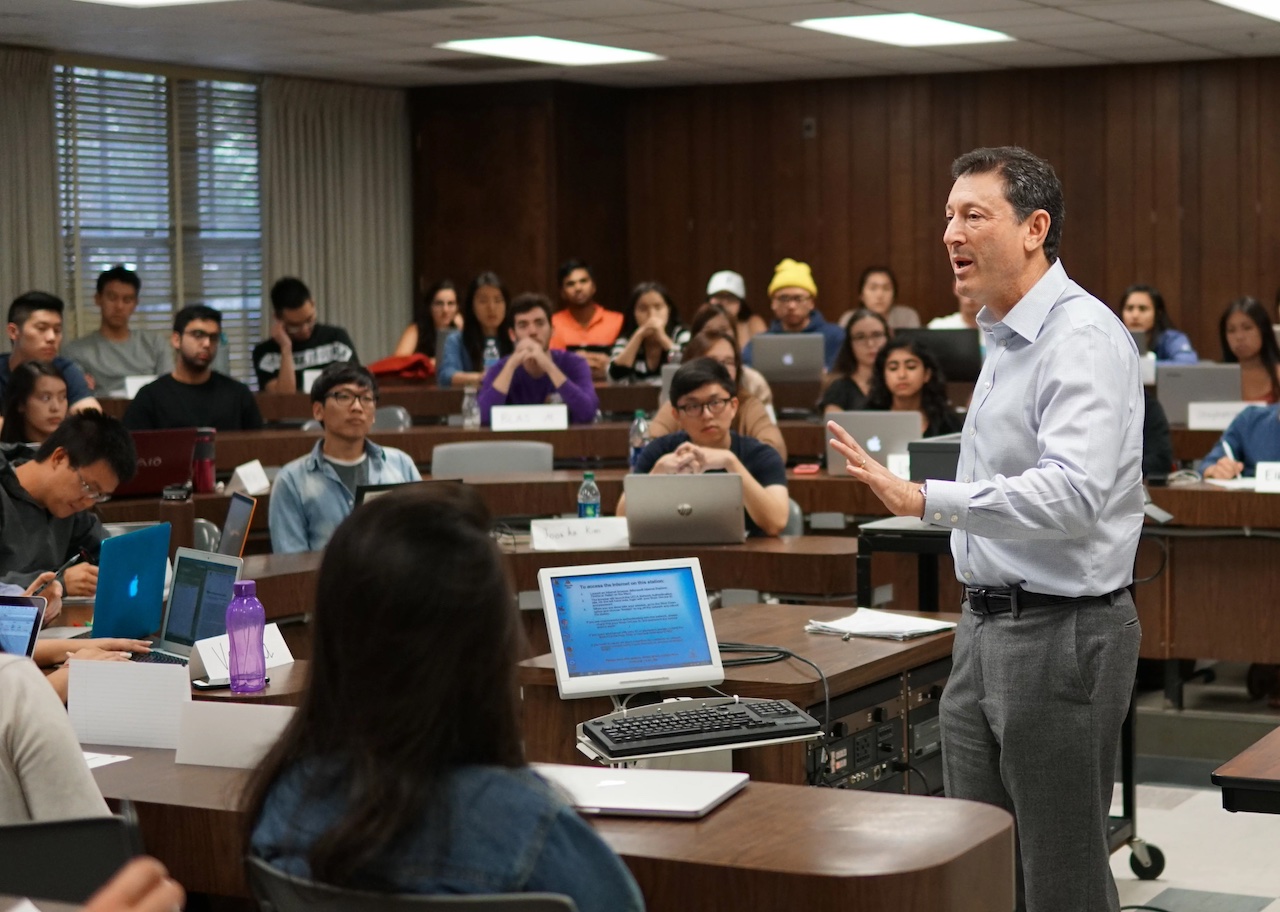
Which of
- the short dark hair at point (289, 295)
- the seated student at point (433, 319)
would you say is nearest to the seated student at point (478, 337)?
the seated student at point (433, 319)

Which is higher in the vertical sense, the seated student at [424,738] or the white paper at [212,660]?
the seated student at [424,738]

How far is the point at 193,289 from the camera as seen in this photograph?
1091cm

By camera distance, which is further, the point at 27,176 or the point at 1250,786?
the point at 27,176

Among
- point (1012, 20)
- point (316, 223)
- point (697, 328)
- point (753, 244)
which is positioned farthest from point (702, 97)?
point (697, 328)

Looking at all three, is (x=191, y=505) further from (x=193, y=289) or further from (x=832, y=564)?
(x=193, y=289)

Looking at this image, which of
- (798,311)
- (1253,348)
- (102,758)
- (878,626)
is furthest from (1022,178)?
(798,311)

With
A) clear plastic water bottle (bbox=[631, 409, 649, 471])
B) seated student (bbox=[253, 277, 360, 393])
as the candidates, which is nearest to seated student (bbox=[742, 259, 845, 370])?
clear plastic water bottle (bbox=[631, 409, 649, 471])

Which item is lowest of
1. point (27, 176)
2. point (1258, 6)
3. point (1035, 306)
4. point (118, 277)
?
point (1035, 306)

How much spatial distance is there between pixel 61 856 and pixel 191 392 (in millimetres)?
5620

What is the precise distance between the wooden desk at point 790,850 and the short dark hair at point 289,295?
6.66 meters

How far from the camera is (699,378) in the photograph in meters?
5.25

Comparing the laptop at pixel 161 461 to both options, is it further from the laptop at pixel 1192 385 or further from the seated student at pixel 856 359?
the laptop at pixel 1192 385

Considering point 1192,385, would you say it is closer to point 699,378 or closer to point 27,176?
point 699,378

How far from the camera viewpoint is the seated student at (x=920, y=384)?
6520 mm
